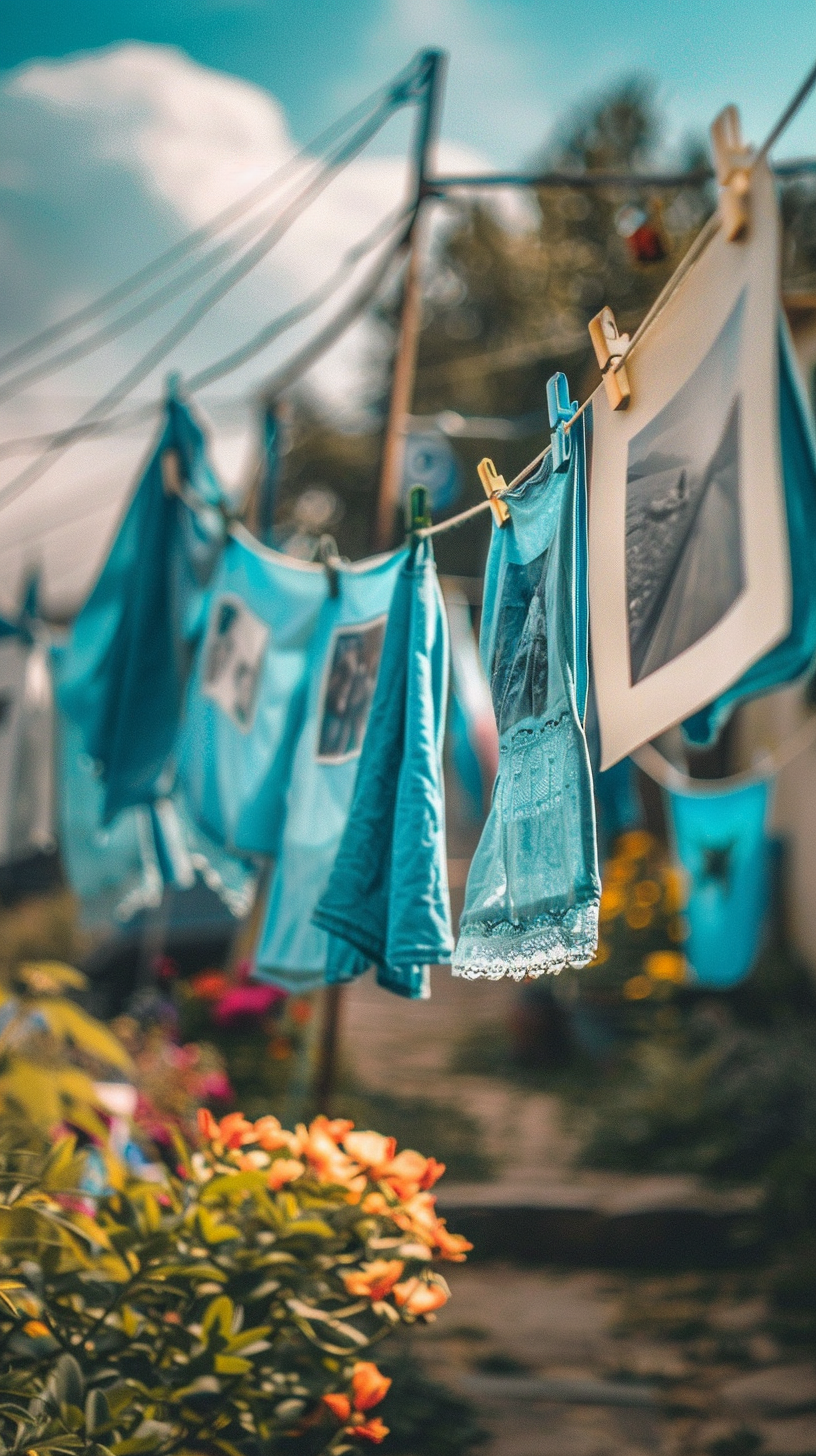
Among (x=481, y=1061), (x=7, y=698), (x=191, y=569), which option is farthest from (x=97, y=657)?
(x=481, y=1061)

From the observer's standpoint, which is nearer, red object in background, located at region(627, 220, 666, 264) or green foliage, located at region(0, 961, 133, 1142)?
green foliage, located at region(0, 961, 133, 1142)

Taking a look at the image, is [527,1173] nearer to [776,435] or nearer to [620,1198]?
[620,1198]

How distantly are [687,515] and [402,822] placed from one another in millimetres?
900

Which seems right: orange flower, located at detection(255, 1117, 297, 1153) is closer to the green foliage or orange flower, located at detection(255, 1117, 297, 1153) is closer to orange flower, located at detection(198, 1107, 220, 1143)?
orange flower, located at detection(198, 1107, 220, 1143)

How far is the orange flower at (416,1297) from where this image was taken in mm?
2443

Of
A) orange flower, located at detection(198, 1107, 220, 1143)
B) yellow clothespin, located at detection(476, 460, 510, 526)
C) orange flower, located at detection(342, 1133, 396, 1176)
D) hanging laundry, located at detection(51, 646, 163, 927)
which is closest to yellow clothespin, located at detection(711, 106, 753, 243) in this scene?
yellow clothespin, located at detection(476, 460, 510, 526)

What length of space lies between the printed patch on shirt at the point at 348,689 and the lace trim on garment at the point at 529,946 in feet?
2.85

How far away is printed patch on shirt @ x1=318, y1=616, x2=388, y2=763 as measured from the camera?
2.95 m

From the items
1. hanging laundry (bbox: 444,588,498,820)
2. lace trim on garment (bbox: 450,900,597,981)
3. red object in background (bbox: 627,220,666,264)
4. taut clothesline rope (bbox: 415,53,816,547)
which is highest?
red object in background (bbox: 627,220,666,264)

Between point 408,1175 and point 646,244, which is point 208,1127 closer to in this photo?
point 408,1175

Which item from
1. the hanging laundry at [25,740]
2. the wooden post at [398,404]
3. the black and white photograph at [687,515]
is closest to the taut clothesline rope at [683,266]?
the black and white photograph at [687,515]

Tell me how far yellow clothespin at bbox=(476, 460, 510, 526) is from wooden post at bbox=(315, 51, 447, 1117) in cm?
261

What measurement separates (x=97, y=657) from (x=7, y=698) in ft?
3.72

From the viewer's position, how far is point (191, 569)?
4.26 metres
